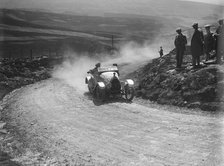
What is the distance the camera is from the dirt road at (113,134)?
939 centimetres

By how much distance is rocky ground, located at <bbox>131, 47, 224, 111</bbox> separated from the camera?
14.6 metres

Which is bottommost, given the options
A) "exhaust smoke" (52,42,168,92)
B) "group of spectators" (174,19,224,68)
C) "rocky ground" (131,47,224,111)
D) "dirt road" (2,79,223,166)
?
"exhaust smoke" (52,42,168,92)

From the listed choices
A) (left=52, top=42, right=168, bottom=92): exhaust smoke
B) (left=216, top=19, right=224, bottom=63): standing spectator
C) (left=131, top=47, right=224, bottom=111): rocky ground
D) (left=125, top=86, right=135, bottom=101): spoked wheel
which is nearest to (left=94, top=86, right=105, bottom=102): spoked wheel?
(left=125, top=86, right=135, bottom=101): spoked wheel

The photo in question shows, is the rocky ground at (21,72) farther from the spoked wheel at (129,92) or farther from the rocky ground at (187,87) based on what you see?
the rocky ground at (187,87)

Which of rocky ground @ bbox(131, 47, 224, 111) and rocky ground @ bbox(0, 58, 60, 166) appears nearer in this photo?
rocky ground @ bbox(131, 47, 224, 111)

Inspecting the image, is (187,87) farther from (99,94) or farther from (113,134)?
(113,134)

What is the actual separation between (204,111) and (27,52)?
4223 cm

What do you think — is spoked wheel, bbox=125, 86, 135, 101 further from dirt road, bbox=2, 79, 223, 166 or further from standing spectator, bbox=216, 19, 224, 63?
standing spectator, bbox=216, 19, 224, 63

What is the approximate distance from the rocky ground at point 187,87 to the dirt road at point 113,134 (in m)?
0.95

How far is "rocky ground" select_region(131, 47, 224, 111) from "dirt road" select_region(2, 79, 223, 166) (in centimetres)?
95

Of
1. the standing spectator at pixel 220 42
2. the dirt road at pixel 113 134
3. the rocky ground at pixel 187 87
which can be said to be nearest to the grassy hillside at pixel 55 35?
the rocky ground at pixel 187 87

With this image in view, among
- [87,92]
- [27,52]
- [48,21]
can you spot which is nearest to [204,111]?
[87,92]

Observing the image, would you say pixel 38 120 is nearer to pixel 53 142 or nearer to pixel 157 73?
pixel 53 142

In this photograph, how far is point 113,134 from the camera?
37.6ft
